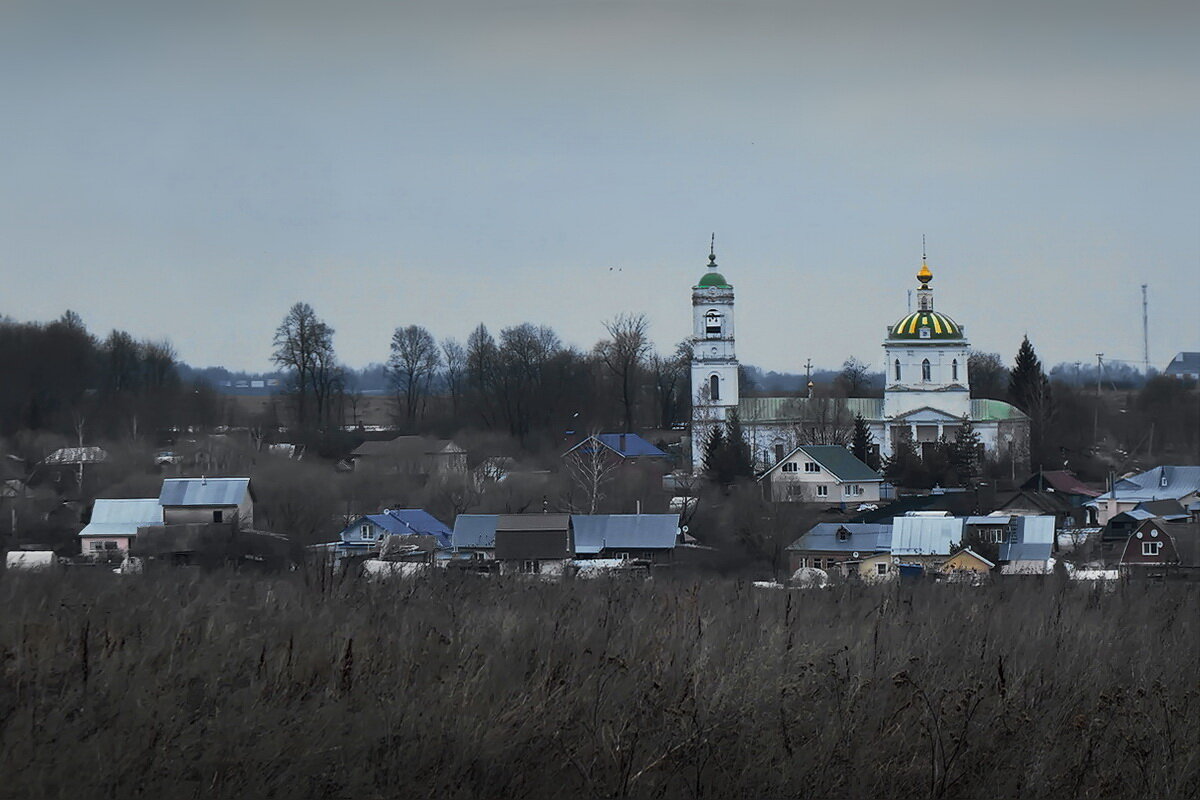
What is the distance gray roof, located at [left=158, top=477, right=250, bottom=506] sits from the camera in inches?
1040

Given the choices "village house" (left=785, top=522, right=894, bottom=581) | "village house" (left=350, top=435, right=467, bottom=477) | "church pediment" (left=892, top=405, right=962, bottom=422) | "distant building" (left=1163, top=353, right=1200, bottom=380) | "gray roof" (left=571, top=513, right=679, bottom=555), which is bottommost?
"village house" (left=785, top=522, right=894, bottom=581)

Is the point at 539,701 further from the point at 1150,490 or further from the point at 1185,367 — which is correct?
the point at 1185,367

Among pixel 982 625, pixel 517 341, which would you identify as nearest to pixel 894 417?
pixel 517 341

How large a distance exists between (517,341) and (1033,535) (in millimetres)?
38450

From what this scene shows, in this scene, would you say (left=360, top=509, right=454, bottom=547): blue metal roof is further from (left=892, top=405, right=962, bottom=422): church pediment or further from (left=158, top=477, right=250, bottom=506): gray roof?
(left=892, top=405, right=962, bottom=422): church pediment

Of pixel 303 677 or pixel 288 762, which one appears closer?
pixel 288 762

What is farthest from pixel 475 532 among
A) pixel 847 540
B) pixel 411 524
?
pixel 847 540

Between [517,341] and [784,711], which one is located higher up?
[517,341]

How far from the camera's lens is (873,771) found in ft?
21.1

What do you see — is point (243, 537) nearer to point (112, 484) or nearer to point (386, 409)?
point (112, 484)

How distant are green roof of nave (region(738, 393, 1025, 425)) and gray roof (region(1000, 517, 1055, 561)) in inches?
1302

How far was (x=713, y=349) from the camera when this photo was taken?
63.4 m

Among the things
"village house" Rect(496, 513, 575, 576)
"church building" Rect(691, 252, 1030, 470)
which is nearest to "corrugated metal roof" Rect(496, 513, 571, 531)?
"village house" Rect(496, 513, 575, 576)

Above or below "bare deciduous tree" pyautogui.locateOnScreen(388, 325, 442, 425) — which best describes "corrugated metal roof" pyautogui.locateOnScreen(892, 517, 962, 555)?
below
